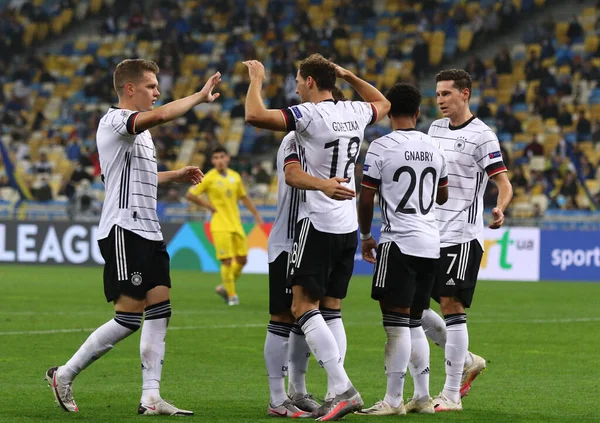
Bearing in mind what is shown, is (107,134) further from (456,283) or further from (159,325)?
(456,283)

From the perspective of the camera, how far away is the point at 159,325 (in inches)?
299

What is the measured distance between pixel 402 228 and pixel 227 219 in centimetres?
1028

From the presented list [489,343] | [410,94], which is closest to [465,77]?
[410,94]

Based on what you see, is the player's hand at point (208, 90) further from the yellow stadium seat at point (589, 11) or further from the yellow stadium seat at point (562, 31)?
the yellow stadium seat at point (589, 11)

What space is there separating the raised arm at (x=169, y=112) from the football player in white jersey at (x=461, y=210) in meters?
2.06

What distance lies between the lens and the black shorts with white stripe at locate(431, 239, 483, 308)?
836 cm

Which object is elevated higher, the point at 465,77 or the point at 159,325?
the point at 465,77

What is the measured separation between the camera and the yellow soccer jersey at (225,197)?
17.7 m

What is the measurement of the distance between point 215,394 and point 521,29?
1094 inches

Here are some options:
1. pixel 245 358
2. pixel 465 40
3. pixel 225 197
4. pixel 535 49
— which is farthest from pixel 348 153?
pixel 465 40

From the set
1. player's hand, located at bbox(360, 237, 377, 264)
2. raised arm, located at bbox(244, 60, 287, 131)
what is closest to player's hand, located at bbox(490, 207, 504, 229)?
player's hand, located at bbox(360, 237, 377, 264)

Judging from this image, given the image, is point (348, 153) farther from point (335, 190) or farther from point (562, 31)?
point (562, 31)

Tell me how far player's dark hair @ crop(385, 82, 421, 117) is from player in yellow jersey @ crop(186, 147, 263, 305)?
9.82 meters

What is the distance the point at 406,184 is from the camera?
7602 millimetres
